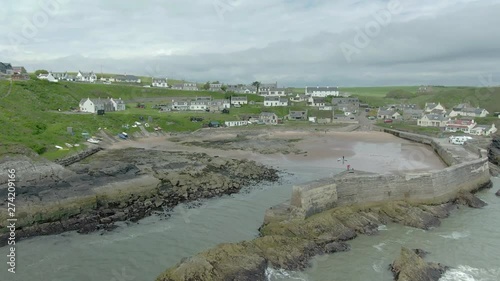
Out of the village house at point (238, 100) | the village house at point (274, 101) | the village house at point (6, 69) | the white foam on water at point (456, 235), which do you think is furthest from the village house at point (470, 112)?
the village house at point (6, 69)

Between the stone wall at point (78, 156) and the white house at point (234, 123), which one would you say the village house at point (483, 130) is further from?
the stone wall at point (78, 156)

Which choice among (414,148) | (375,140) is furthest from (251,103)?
(414,148)

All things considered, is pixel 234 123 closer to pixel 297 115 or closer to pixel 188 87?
pixel 297 115

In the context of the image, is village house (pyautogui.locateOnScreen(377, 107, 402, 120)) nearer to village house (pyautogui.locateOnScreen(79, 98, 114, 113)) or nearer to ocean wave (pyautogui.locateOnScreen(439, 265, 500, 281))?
village house (pyautogui.locateOnScreen(79, 98, 114, 113))

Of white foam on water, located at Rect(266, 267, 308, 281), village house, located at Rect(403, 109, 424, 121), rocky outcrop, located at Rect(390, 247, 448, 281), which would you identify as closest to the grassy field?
village house, located at Rect(403, 109, 424, 121)

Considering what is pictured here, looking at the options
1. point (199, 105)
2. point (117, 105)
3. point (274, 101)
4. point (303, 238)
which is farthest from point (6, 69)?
point (303, 238)

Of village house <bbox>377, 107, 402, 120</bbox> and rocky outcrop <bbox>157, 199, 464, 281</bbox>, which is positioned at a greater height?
village house <bbox>377, 107, 402, 120</bbox>
